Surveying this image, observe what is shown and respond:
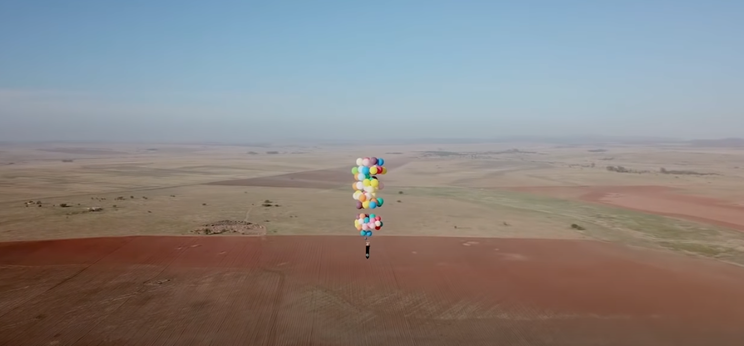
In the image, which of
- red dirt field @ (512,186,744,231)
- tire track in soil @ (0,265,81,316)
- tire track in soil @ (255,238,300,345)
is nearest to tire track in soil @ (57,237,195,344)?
tire track in soil @ (0,265,81,316)

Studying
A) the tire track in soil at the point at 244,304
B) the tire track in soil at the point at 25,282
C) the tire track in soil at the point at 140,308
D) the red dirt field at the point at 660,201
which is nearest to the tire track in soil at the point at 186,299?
Answer: the tire track in soil at the point at 140,308

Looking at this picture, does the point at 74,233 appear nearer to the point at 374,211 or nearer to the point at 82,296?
the point at 82,296

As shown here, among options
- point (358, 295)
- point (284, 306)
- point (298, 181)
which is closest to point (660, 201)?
point (358, 295)

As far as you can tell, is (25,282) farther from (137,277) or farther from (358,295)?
(358,295)

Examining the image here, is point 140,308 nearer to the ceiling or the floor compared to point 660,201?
nearer to the floor

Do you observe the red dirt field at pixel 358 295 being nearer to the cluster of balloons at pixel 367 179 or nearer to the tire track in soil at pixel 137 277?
the tire track in soil at pixel 137 277

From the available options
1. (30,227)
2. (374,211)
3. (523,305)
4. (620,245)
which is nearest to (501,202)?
(374,211)

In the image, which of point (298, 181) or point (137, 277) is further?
point (298, 181)
